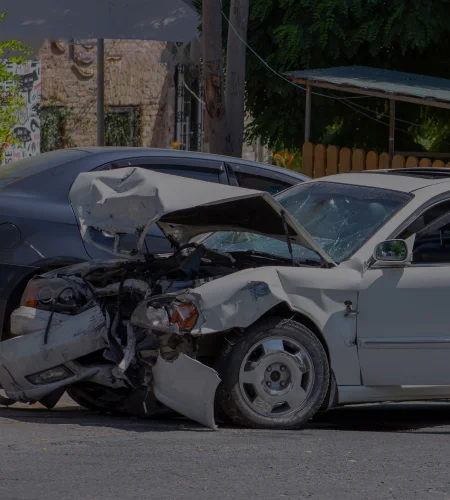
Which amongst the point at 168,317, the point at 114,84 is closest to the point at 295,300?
the point at 168,317

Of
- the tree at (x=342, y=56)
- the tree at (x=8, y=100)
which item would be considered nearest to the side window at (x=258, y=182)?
the tree at (x=8, y=100)

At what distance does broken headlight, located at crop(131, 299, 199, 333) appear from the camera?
7.23 meters

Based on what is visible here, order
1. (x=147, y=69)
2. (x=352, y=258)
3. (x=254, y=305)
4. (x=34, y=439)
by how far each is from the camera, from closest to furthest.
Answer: (x=34, y=439) → (x=254, y=305) → (x=352, y=258) → (x=147, y=69)

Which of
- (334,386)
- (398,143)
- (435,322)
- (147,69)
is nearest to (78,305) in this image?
(334,386)

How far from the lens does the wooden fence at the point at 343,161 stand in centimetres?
1520

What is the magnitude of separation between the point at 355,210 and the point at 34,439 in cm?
267

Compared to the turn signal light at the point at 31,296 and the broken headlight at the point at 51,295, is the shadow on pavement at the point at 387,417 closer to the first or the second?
the broken headlight at the point at 51,295

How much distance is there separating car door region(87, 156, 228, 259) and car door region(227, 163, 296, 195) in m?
0.08

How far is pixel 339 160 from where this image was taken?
16.1 metres

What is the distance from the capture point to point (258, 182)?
33.8 feet

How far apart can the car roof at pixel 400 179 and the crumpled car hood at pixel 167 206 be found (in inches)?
36.9

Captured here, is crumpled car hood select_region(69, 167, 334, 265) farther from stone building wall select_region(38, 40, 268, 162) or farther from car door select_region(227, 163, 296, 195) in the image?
stone building wall select_region(38, 40, 268, 162)

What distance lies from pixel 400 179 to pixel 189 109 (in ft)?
67.8

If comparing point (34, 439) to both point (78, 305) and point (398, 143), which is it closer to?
point (78, 305)
